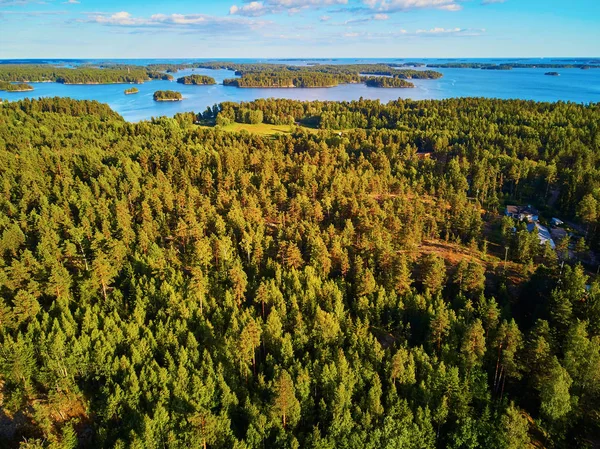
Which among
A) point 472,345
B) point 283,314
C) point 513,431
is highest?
point 283,314

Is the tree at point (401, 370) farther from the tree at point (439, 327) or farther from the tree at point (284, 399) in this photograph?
the tree at point (284, 399)

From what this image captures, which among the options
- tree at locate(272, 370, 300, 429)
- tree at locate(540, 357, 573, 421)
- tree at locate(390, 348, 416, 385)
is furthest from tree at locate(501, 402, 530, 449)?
tree at locate(272, 370, 300, 429)

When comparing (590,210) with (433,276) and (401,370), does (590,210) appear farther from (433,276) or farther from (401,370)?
(401,370)

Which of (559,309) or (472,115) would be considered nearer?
(559,309)

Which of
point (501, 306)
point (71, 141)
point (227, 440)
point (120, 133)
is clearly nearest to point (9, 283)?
point (227, 440)

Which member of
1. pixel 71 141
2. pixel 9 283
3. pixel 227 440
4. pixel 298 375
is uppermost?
pixel 71 141

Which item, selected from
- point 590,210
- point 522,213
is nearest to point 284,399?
point 590,210

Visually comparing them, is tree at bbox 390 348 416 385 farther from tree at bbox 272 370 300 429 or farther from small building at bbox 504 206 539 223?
small building at bbox 504 206 539 223

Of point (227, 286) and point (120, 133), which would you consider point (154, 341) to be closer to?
point (227, 286)
